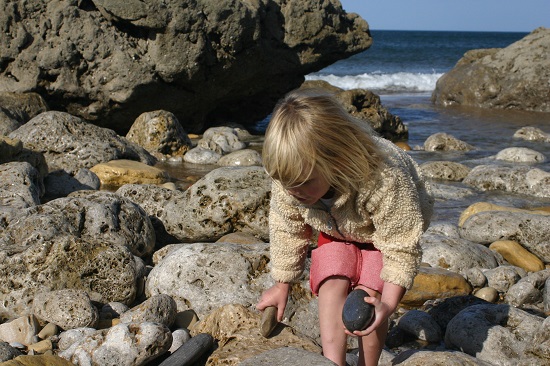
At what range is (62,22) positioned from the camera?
12.6 meters

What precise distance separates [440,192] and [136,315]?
6095 mm

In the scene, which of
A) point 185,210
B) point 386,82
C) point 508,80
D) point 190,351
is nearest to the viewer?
point 190,351

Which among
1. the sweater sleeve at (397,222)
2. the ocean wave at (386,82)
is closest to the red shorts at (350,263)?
the sweater sleeve at (397,222)

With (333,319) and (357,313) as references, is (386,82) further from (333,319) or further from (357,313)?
(357,313)

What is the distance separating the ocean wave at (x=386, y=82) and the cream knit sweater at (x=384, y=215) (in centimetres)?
2650

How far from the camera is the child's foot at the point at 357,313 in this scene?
3176 mm

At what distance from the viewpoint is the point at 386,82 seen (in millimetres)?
32438

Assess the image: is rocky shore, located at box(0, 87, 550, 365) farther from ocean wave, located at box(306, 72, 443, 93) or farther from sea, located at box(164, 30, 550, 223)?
ocean wave, located at box(306, 72, 443, 93)

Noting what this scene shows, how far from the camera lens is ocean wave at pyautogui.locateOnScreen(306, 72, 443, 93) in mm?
30828

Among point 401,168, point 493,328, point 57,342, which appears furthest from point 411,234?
point 57,342

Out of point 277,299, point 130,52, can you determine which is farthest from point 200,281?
point 130,52

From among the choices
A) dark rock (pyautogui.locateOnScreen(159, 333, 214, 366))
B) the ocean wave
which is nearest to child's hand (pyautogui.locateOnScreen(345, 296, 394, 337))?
dark rock (pyautogui.locateOnScreen(159, 333, 214, 366))

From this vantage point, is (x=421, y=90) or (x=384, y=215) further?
(x=421, y=90)

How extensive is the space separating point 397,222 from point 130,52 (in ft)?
34.2
